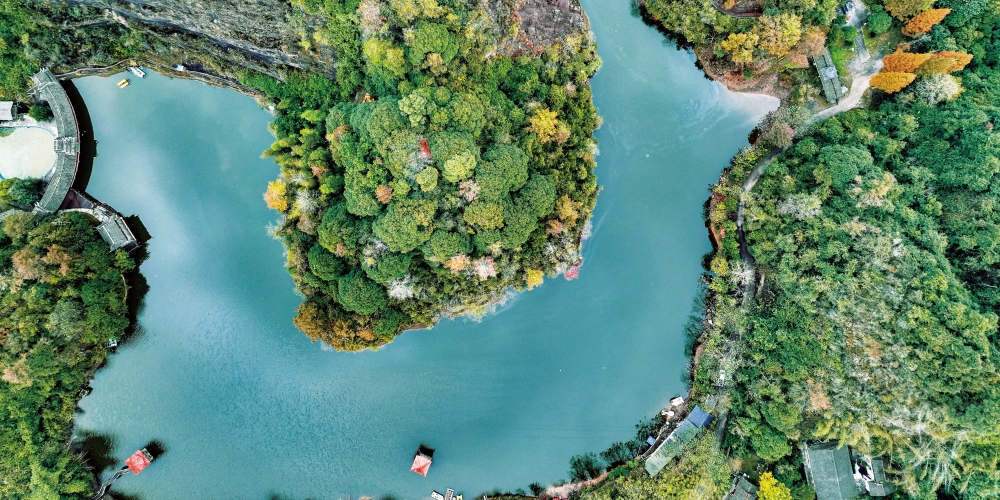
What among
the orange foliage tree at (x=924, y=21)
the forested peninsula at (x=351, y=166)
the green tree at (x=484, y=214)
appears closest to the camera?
the forested peninsula at (x=351, y=166)

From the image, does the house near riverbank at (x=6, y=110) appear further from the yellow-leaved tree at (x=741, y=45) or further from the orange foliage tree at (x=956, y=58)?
the orange foliage tree at (x=956, y=58)

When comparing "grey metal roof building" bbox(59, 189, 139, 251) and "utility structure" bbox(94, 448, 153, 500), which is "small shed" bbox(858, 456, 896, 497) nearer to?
"utility structure" bbox(94, 448, 153, 500)

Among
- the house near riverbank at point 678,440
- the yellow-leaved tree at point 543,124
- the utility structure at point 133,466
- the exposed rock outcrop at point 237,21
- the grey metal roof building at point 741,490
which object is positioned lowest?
the grey metal roof building at point 741,490

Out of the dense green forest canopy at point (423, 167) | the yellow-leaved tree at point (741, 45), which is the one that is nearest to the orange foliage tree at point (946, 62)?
the yellow-leaved tree at point (741, 45)

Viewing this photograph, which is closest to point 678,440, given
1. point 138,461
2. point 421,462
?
point 421,462

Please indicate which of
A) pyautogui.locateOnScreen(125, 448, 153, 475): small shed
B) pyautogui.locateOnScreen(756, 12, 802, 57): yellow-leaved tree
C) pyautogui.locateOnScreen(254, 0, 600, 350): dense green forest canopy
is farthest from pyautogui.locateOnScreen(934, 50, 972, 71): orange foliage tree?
pyautogui.locateOnScreen(125, 448, 153, 475): small shed

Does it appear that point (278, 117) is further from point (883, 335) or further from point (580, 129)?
point (883, 335)

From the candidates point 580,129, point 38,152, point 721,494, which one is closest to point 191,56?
point 38,152
